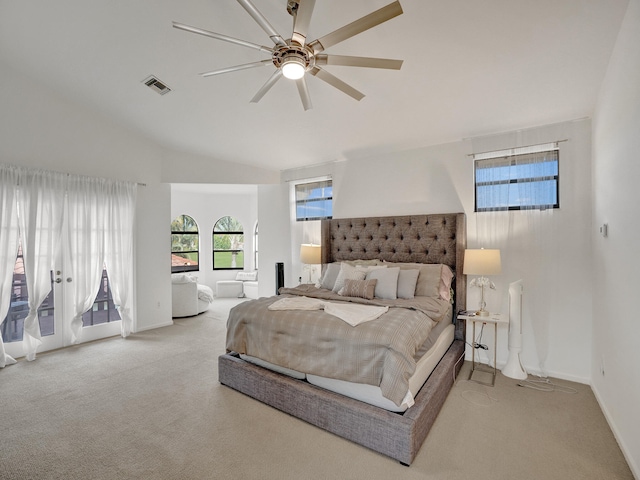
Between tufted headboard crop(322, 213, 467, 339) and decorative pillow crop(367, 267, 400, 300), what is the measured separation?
0.62 meters

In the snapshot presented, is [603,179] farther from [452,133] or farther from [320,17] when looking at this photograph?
[320,17]

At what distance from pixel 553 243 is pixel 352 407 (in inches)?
107

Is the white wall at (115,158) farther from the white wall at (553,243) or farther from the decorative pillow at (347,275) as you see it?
the white wall at (553,243)

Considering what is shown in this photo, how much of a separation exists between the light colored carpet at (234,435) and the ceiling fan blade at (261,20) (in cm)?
263

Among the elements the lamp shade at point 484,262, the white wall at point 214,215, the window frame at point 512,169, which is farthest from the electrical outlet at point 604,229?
the white wall at point 214,215

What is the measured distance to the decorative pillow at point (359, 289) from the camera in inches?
133

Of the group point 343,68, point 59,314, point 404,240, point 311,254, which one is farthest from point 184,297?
point 343,68

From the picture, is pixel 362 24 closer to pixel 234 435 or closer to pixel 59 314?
pixel 234 435

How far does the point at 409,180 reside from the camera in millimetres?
4176

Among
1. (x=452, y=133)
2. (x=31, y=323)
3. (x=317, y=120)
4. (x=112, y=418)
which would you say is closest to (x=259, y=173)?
(x=317, y=120)

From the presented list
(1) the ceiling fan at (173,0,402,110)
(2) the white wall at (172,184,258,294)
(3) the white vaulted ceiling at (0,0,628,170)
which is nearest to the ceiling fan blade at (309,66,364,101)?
(1) the ceiling fan at (173,0,402,110)

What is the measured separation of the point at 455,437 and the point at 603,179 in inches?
95.5

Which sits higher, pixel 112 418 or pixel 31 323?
pixel 31 323

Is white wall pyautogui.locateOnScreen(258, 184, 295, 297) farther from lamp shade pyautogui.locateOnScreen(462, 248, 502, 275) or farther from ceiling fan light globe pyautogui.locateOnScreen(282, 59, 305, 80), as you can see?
ceiling fan light globe pyautogui.locateOnScreen(282, 59, 305, 80)
